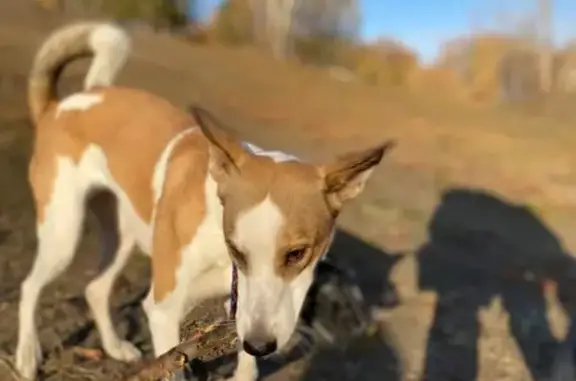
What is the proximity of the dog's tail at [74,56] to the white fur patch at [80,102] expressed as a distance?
0.60ft

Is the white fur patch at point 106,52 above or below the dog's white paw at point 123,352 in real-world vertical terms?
above

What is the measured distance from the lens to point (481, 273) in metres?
5.74

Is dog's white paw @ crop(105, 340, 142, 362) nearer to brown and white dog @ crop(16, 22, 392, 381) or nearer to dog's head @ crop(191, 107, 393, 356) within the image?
brown and white dog @ crop(16, 22, 392, 381)

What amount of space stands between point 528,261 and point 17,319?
3.57m

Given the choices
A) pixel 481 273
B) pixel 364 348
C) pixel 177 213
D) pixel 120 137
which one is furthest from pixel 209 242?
pixel 481 273

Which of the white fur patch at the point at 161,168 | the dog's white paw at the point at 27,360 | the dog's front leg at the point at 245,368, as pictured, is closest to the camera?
the white fur patch at the point at 161,168

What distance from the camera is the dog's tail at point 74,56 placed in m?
3.83

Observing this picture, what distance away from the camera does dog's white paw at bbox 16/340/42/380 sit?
147 inches

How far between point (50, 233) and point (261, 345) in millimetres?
1510

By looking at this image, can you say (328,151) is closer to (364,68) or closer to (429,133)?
(429,133)

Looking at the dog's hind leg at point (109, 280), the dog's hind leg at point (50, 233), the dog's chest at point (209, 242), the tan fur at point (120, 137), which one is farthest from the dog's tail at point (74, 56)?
the dog's chest at point (209, 242)

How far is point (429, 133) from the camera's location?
867 centimetres

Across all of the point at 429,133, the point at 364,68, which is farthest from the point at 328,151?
the point at 364,68

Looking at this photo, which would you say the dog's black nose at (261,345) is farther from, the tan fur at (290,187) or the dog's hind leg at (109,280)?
the dog's hind leg at (109,280)
